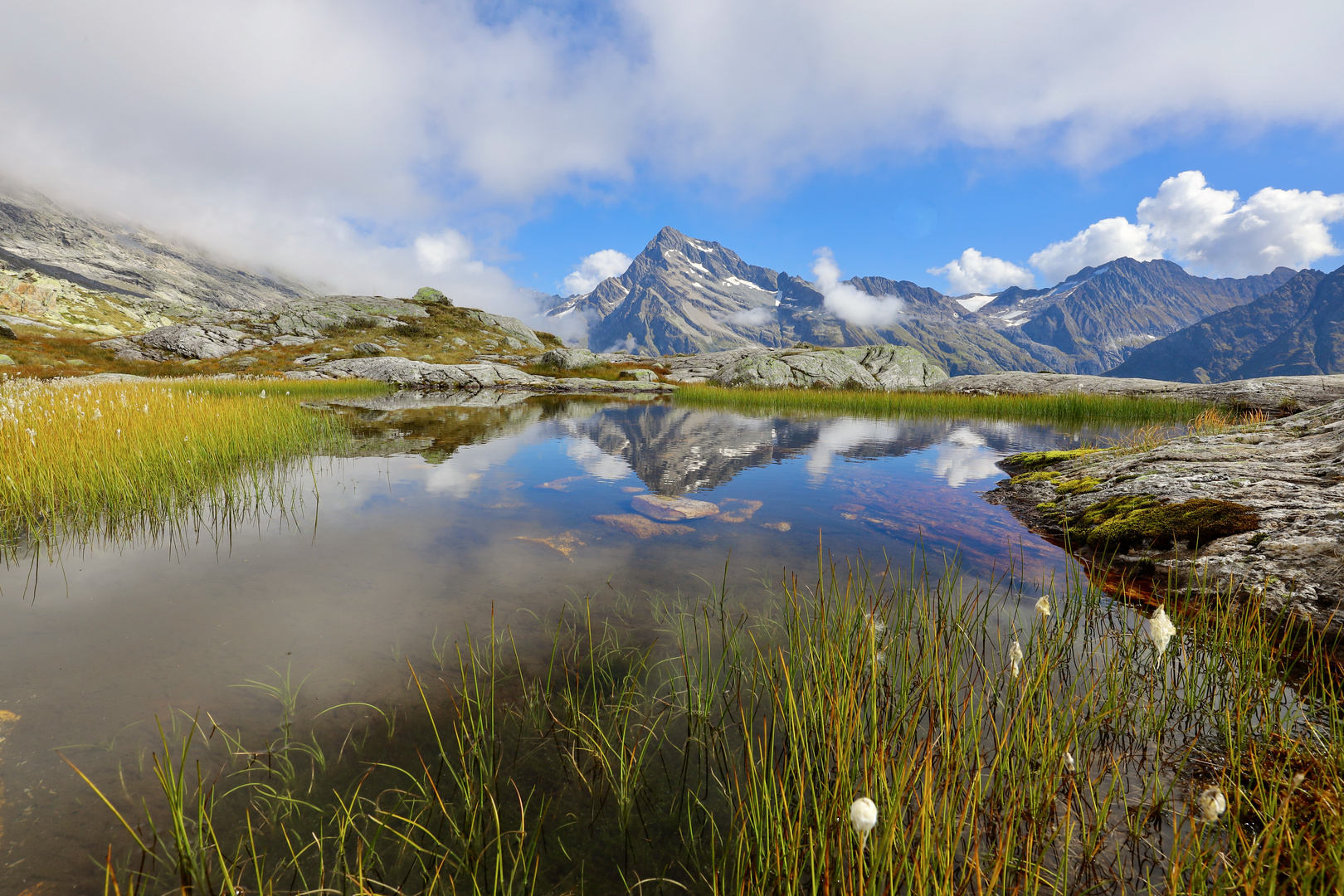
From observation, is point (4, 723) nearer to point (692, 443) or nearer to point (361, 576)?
point (361, 576)

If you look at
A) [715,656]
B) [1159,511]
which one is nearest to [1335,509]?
[1159,511]

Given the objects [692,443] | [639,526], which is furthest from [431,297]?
[639,526]

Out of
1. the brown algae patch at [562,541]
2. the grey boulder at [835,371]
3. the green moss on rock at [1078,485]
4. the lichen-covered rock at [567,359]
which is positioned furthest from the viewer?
the lichen-covered rock at [567,359]

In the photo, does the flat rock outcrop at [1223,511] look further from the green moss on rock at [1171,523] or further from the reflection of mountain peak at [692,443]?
the reflection of mountain peak at [692,443]

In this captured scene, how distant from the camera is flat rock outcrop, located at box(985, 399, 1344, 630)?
177 inches

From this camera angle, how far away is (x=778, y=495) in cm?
959

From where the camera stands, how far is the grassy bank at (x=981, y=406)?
23.3 metres

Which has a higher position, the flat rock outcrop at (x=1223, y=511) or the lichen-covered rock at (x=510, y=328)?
the lichen-covered rock at (x=510, y=328)

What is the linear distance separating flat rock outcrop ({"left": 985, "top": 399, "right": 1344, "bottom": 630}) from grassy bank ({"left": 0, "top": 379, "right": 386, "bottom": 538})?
1156 centimetres

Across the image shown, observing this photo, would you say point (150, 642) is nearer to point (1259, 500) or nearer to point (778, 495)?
point (778, 495)

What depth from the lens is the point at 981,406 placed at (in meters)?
27.1

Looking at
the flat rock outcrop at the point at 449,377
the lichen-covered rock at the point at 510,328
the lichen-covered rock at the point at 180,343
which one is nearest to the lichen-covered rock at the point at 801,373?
the flat rock outcrop at the point at 449,377

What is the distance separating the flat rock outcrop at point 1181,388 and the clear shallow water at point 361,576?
2370 centimetres

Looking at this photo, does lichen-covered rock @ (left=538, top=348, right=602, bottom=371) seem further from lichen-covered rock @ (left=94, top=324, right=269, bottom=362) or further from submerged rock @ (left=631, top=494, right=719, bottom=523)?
submerged rock @ (left=631, top=494, right=719, bottom=523)
